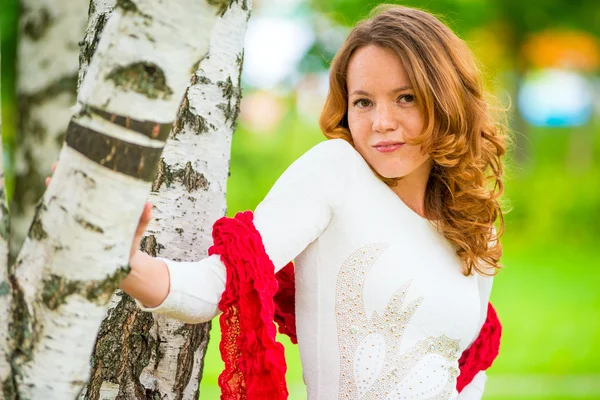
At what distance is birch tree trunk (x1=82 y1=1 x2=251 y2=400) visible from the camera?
1.79 m

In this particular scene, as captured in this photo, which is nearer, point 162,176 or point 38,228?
point 38,228

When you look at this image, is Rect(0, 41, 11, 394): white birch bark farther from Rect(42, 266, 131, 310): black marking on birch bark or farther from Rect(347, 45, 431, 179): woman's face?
Rect(347, 45, 431, 179): woman's face

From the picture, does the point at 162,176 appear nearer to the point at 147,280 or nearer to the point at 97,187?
the point at 147,280

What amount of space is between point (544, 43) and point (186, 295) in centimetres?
1204

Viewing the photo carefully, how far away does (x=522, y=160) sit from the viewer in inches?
548

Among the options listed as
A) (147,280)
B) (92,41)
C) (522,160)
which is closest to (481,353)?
(147,280)

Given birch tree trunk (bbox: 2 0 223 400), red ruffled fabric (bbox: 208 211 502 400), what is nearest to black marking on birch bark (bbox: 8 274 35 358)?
birch tree trunk (bbox: 2 0 223 400)

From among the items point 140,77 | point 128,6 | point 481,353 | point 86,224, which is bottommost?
point 481,353

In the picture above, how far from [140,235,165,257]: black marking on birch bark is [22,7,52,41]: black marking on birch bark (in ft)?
5.72

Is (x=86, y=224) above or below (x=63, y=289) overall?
above

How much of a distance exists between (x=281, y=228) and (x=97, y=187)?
559 millimetres

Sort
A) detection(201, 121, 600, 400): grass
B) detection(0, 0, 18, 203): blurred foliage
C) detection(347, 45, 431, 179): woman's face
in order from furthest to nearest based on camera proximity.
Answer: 1. detection(0, 0, 18, 203): blurred foliage
2. detection(201, 121, 600, 400): grass
3. detection(347, 45, 431, 179): woman's face

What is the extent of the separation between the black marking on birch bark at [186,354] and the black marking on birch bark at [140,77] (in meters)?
0.81

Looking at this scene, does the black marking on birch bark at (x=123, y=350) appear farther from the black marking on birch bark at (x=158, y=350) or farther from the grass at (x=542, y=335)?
the grass at (x=542, y=335)
